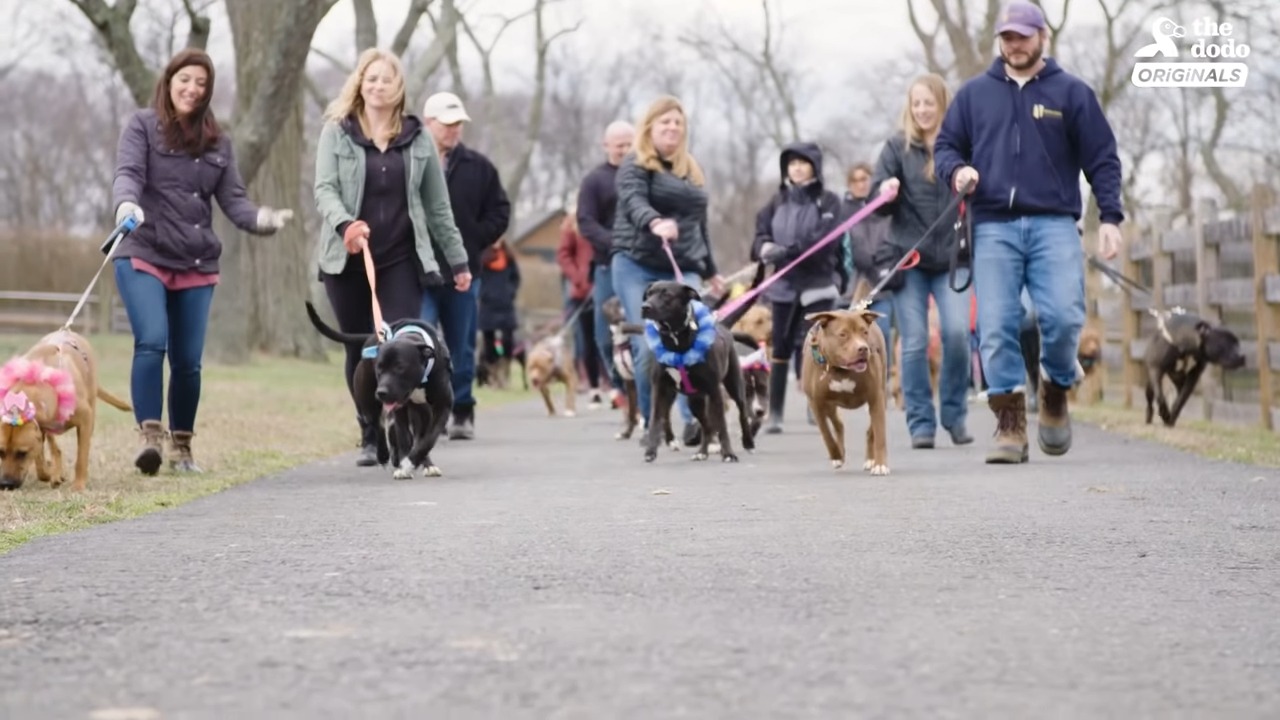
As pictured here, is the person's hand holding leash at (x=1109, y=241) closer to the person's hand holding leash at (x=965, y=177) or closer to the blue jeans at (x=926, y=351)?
the person's hand holding leash at (x=965, y=177)

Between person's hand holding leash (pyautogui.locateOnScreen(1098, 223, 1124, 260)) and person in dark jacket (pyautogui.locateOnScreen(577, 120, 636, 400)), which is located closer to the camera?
person's hand holding leash (pyautogui.locateOnScreen(1098, 223, 1124, 260))

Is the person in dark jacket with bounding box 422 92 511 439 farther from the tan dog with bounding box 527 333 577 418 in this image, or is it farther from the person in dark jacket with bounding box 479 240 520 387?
the person in dark jacket with bounding box 479 240 520 387

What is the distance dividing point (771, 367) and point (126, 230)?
5.78 metres

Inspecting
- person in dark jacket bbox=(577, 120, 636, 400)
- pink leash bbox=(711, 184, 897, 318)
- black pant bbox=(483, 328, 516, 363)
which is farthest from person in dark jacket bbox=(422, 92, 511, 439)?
black pant bbox=(483, 328, 516, 363)

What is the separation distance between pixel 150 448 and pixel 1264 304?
7.65 metres

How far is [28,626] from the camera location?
4703mm

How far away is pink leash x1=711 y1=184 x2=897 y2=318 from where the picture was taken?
11.5m

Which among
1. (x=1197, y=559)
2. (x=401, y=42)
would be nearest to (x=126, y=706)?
(x=1197, y=559)

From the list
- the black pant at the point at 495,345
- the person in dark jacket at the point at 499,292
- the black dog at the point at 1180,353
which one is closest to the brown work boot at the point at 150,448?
the black dog at the point at 1180,353

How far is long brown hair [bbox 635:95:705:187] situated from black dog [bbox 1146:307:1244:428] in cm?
418

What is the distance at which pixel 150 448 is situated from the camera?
959 centimetres

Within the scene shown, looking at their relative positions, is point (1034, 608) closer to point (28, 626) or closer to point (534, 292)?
point (28, 626)

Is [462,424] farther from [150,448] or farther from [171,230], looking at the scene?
[171,230]

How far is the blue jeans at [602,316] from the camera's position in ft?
51.1
